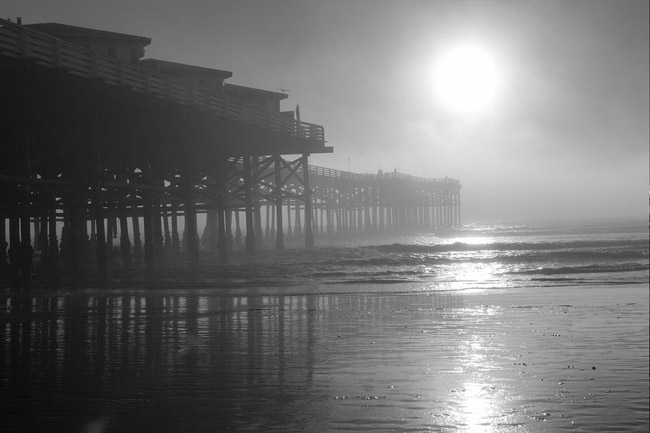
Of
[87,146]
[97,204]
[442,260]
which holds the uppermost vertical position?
[87,146]

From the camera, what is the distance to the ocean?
5.25 metres

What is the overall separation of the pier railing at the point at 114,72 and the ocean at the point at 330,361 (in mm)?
4967

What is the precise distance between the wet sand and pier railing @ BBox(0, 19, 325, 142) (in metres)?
6.27

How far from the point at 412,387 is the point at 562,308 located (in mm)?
5935

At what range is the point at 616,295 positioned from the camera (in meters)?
13.1

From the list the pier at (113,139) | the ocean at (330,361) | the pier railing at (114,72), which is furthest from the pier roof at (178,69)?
the ocean at (330,361)

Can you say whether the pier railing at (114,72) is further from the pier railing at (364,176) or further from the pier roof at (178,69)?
the pier railing at (364,176)

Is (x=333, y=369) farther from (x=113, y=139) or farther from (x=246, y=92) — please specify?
(x=246, y=92)

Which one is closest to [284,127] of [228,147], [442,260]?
[228,147]

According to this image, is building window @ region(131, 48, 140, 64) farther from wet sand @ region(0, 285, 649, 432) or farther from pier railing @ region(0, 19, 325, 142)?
wet sand @ region(0, 285, 649, 432)

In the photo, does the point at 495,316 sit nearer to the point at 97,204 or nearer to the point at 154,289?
the point at 154,289

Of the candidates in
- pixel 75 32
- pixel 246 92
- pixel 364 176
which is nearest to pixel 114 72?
pixel 75 32

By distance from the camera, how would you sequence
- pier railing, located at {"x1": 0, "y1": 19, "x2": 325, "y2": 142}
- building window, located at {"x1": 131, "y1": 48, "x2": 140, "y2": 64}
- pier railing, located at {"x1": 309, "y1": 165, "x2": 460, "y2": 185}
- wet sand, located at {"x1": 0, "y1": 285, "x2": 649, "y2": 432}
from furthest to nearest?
pier railing, located at {"x1": 309, "y1": 165, "x2": 460, "y2": 185}
building window, located at {"x1": 131, "y1": 48, "x2": 140, "y2": 64}
pier railing, located at {"x1": 0, "y1": 19, "x2": 325, "y2": 142}
wet sand, located at {"x1": 0, "y1": 285, "x2": 649, "y2": 432}

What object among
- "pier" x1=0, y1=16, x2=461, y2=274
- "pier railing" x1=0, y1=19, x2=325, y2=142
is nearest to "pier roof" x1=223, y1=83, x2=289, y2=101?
"pier" x1=0, y1=16, x2=461, y2=274
